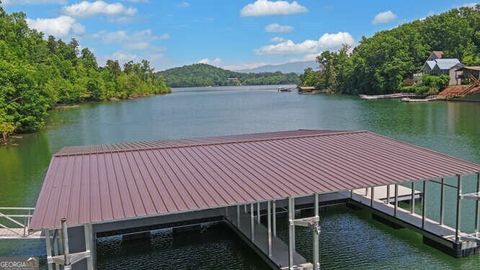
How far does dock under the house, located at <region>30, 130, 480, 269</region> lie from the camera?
27.3 ft

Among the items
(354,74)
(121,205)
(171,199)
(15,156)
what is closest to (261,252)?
(171,199)

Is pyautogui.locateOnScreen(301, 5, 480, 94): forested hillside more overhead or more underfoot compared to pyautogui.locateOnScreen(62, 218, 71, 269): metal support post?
more overhead

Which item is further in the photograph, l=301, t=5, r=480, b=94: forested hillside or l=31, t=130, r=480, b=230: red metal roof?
l=301, t=5, r=480, b=94: forested hillside

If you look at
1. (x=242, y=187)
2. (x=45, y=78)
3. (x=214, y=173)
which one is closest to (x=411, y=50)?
(x=45, y=78)

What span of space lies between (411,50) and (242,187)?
82.6m

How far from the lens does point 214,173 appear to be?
10617mm

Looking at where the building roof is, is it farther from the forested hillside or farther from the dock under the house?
the dock under the house

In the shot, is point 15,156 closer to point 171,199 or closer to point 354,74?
point 171,199

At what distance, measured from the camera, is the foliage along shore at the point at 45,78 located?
34031mm

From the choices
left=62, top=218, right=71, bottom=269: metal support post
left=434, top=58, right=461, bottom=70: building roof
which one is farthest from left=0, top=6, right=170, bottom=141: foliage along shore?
left=434, top=58, right=461, bottom=70: building roof

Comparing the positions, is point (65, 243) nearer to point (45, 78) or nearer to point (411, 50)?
point (45, 78)

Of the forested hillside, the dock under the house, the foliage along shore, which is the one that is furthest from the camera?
the forested hillside

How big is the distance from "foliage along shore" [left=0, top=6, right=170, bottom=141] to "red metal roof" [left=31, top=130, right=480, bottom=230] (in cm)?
2408

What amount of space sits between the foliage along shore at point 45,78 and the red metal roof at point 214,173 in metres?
24.1
